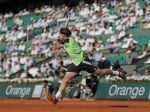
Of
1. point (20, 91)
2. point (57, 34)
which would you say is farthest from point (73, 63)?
point (57, 34)

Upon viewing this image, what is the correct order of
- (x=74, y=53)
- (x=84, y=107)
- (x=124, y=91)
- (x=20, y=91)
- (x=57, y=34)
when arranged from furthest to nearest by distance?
(x=57, y=34)
(x=20, y=91)
(x=124, y=91)
(x=84, y=107)
(x=74, y=53)

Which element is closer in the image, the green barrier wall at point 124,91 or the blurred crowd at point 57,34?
the green barrier wall at point 124,91

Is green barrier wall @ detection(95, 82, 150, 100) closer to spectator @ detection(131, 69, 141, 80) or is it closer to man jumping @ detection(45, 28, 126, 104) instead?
spectator @ detection(131, 69, 141, 80)

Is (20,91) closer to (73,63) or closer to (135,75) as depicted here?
(135,75)

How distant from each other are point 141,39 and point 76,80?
4245 millimetres

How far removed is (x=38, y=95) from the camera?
28250 millimetres

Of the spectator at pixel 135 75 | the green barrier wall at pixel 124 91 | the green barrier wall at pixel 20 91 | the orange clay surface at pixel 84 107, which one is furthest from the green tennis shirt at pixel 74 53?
the green barrier wall at pixel 20 91

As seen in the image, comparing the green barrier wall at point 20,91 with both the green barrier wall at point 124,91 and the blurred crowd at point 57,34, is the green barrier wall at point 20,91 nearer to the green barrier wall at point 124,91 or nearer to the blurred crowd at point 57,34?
the blurred crowd at point 57,34

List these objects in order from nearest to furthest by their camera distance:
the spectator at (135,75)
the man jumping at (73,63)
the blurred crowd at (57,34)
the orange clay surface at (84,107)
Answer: the orange clay surface at (84,107), the man jumping at (73,63), the spectator at (135,75), the blurred crowd at (57,34)

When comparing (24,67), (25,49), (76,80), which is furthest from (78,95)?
(25,49)

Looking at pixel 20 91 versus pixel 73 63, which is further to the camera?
pixel 20 91

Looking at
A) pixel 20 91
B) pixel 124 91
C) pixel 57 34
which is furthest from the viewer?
pixel 57 34

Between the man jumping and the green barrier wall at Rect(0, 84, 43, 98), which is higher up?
the man jumping

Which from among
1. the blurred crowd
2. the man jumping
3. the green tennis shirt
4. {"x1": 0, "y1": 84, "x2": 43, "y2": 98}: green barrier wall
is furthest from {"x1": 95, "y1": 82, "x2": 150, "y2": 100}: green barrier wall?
the green tennis shirt
